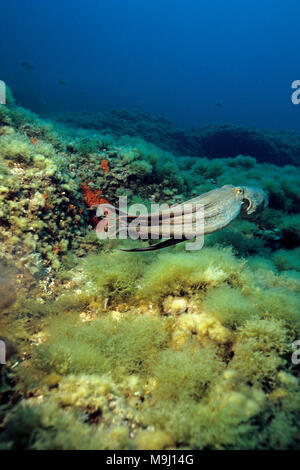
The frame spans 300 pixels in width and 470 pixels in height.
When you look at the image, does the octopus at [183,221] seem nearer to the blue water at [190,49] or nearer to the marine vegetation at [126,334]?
the marine vegetation at [126,334]

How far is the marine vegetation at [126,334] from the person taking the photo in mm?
1951

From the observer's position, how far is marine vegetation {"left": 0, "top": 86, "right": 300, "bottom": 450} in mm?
1951

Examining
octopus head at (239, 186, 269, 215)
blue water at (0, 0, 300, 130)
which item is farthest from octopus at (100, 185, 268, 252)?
blue water at (0, 0, 300, 130)

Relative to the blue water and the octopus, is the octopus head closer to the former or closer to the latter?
the octopus

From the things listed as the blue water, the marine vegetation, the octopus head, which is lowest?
the marine vegetation

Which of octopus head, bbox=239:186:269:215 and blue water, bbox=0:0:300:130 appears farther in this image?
blue water, bbox=0:0:300:130

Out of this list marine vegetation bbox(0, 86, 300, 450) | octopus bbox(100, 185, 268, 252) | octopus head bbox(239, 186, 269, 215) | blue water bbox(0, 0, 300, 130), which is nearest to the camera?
marine vegetation bbox(0, 86, 300, 450)

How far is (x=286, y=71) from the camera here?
144 m

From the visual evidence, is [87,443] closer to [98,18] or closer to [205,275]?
[205,275]

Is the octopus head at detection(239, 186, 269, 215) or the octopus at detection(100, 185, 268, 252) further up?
the octopus head at detection(239, 186, 269, 215)

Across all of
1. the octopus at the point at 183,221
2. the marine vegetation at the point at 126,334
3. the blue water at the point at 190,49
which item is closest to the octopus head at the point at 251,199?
the octopus at the point at 183,221

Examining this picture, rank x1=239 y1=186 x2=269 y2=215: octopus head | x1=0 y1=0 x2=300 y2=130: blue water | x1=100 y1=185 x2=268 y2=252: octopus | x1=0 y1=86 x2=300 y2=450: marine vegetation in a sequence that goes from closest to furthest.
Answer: x1=0 y1=86 x2=300 y2=450: marine vegetation < x1=100 y1=185 x2=268 y2=252: octopus < x1=239 y1=186 x2=269 y2=215: octopus head < x1=0 y1=0 x2=300 y2=130: blue water

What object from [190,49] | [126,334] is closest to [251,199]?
[126,334]

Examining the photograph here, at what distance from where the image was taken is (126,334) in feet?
9.52
